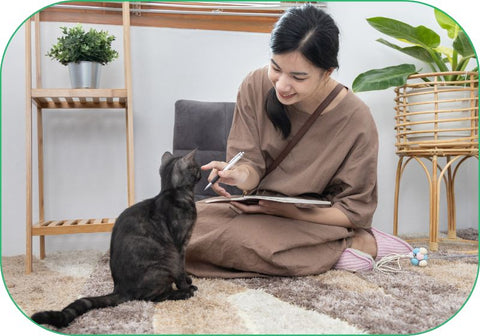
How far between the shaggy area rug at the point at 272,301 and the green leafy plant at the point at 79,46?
2.43 feet

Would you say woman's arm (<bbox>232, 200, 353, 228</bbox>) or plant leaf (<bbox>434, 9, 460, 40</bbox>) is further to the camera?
plant leaf (<bbox>434, 9, 460, 40</bbox>)

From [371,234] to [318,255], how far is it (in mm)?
278

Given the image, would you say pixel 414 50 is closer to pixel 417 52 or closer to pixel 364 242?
pixel 417 52

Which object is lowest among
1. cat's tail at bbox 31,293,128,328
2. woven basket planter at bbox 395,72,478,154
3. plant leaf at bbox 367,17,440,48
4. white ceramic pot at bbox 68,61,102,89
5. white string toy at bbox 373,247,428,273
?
white string toy at bbox 373,247,428,273

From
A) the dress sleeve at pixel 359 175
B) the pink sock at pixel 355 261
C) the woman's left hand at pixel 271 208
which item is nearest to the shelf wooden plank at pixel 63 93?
the woman's left hand at pixel 271 208

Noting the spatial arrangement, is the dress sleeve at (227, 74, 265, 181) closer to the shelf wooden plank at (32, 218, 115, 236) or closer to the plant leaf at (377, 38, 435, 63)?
the shelf wooden plank at (32, 218, 115, 236)

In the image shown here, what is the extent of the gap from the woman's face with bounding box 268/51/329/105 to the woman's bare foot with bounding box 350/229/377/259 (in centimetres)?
54

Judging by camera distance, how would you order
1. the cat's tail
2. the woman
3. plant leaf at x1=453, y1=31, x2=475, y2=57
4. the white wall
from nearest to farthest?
1. the cat's tail
2. the woman
3. the white wall
4. plant leaf at x1=453, y1=31, x2=475, y2=57

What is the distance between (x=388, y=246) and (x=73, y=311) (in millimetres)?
1047

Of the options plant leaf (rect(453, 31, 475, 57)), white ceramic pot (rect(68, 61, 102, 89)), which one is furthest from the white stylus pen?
plant leaf (rect(453, 31, 475, 57))

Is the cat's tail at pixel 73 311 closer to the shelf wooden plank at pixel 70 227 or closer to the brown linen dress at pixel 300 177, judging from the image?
the brown linen dress at pixel 300 177

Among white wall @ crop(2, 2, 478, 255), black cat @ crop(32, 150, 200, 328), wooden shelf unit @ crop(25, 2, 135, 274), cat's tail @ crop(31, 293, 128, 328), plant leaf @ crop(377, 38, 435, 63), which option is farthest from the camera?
plant leaf @ crop(377, 38, 435, 63)

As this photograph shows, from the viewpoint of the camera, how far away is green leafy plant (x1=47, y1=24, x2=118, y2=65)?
1566mm

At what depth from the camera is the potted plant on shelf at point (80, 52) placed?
1567 millimetres
